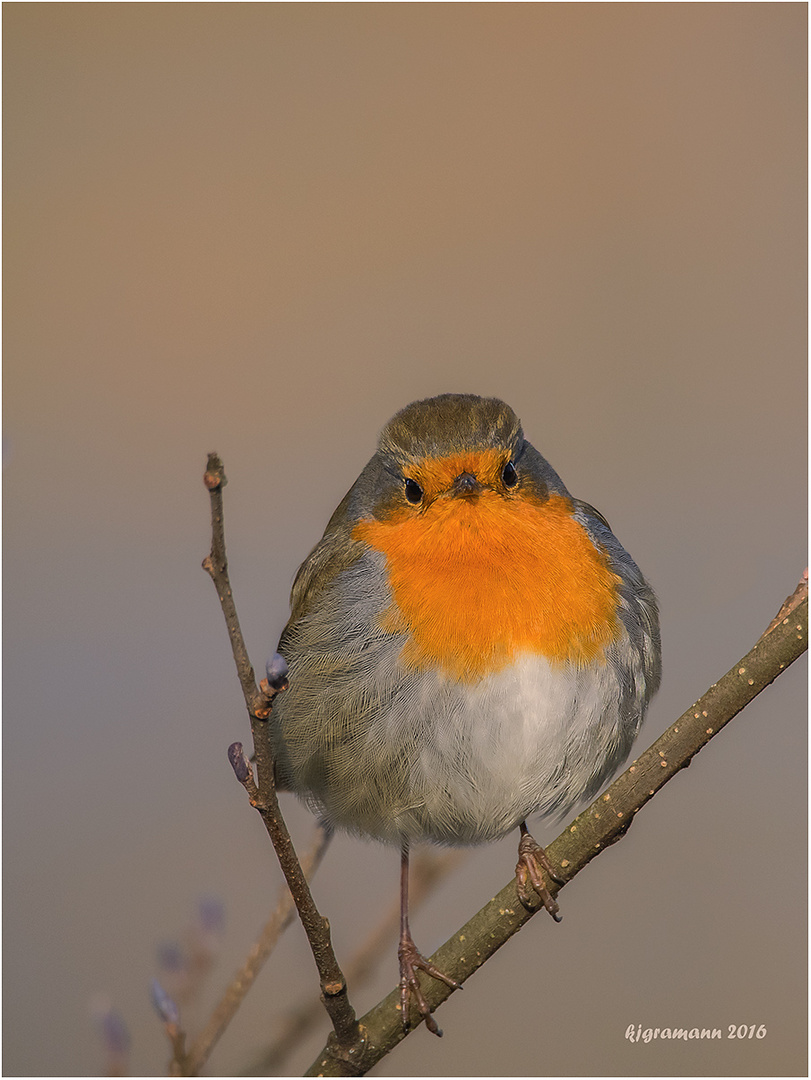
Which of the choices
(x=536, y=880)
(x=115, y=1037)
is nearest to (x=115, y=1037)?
(x=115, y=1037)

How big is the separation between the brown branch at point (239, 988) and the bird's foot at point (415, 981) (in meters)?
0.21

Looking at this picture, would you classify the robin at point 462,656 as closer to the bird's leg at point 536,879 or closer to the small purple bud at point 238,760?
the bird's leg at point 536,879

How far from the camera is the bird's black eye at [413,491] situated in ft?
9.35

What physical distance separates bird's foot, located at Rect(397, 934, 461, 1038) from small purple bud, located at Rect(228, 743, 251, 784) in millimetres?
997

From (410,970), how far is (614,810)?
2.61 ft

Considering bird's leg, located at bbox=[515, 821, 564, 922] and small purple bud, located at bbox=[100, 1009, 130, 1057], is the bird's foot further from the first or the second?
small purple bud, located at bbox=[100, 1009, 130, 1057]

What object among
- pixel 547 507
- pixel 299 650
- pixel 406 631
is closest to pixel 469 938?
pixel 406 631

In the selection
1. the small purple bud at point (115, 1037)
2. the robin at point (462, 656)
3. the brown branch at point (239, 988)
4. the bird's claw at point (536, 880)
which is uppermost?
the robin at point (462, 656)

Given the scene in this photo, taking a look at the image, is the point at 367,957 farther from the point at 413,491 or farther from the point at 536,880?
the point at 413,491

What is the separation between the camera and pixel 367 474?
318 centimetres

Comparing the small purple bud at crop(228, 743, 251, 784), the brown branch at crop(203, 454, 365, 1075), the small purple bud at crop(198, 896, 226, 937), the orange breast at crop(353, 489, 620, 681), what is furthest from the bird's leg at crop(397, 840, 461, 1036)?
the small purple bud at crop(228, 743, 251, 784)

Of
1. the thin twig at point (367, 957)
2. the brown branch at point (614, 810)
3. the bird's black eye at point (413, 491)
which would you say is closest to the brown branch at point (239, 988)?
the thin twig at point (367, 957)

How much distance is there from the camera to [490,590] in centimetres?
267

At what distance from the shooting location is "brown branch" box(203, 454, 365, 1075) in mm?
1592
